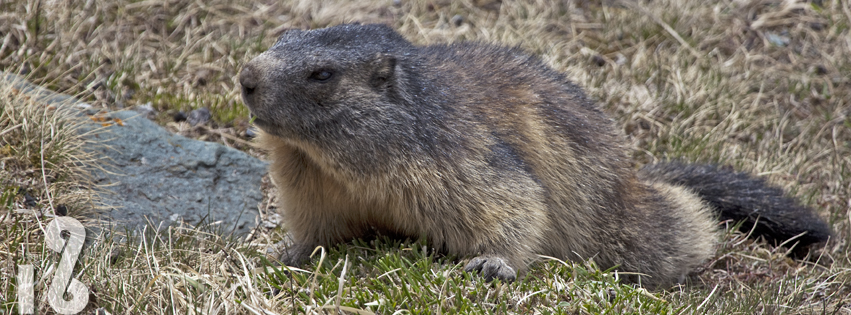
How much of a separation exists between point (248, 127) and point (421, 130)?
9.33ft

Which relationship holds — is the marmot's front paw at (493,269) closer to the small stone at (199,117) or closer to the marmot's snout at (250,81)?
the marmot's snout at (250,81)

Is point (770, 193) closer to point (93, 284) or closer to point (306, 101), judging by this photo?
point (306, 101)

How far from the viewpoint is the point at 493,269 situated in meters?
4.88

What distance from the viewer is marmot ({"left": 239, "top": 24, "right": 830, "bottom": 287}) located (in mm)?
4637

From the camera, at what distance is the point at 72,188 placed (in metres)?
5.62

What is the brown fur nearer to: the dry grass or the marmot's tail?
the dry grass

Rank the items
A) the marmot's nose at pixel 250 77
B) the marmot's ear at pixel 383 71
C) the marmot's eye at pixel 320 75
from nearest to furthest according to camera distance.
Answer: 1. the marmot's nose at pixel 250 77
2. the marmot's eye at pixel 320 75
3. the marmot's ear at pixel 383 71

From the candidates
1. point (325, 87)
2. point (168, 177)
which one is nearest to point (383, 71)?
point (325, 87)

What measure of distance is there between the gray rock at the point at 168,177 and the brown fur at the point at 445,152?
2.96 ft

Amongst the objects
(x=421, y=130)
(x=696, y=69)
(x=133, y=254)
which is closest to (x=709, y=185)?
(x=696, y=69)

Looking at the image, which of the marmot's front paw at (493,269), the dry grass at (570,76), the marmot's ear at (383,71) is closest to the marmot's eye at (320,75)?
the marmot's ear at (383,71)

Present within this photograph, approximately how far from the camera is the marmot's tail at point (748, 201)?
20.9 feet

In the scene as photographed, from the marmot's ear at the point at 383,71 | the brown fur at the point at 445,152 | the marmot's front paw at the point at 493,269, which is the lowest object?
the marmot's front paw at the point at 493,269

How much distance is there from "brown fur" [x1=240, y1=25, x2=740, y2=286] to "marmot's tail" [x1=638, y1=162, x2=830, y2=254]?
3.07 ft
